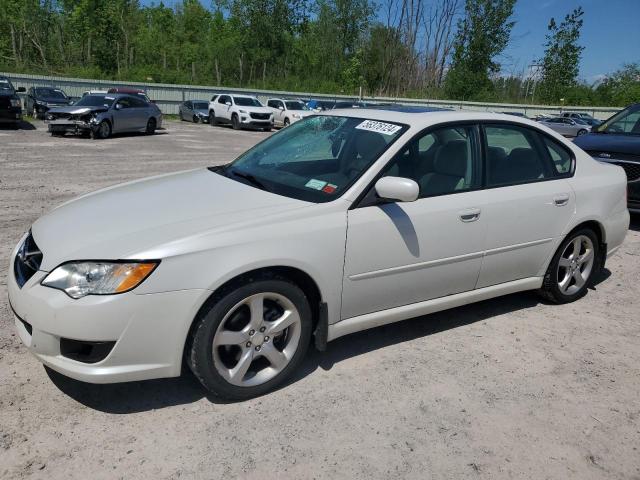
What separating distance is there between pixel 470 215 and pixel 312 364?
1458mm

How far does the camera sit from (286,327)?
308cm

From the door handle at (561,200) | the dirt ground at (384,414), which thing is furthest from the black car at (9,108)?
the door handle at (561,200)

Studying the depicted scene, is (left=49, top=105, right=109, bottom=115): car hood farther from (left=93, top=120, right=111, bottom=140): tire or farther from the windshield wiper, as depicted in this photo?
the windshield wiper

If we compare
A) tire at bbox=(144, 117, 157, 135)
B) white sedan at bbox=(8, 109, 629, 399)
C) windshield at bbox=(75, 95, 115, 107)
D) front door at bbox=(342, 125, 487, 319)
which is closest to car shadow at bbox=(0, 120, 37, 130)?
windshield at bbox=(75, 95, 115, 107)

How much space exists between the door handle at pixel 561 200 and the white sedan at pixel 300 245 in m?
0.01

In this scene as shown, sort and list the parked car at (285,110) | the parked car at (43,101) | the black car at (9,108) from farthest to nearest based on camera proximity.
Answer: the parked car at (285,110) → the parked car at (43,101) → the black car at (9,108)

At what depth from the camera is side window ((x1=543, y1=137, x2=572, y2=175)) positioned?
4.34 meters

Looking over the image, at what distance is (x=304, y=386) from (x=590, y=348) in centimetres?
215

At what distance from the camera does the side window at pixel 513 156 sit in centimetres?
393

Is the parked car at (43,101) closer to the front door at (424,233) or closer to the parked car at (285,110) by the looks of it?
the parked car at (285,110)

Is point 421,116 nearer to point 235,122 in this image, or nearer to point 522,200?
point 522,200

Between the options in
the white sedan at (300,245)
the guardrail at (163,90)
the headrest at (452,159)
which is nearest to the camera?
the white sedan at (300,245)

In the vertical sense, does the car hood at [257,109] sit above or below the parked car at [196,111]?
above

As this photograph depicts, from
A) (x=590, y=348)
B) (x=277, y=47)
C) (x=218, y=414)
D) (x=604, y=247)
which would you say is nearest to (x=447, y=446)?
(x=218, y=414)
